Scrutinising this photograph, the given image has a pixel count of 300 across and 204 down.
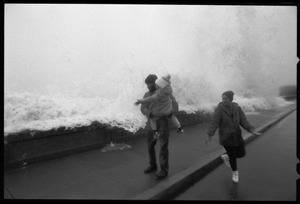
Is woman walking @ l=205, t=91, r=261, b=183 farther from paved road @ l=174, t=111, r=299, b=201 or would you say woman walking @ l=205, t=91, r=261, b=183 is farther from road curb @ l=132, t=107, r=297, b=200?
road curb @ l=132, t=107, r=297, b=200

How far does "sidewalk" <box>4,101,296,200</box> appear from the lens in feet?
11.0

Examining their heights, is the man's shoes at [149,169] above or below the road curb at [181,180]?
above

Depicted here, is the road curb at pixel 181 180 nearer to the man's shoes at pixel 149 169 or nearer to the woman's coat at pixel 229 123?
the man's shoes at pixel 149 169

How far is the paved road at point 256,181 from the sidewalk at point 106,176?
0.87ft

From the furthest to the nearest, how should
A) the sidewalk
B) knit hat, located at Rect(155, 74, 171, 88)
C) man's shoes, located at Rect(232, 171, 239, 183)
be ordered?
man's shoes, located at Rect(232, 171, 239, 183) → knit hat, located at Rect(155, 74, 171, 88) → the sidewalk

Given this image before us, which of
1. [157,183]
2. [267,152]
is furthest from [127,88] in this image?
[157,183]

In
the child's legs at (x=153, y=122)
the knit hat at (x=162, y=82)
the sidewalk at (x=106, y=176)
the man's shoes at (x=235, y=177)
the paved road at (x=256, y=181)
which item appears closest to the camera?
the sidewalk at (x=106, y=176)

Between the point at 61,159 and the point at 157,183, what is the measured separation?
6.84ft

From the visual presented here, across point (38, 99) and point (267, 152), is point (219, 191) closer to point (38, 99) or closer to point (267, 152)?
point (267, 152)

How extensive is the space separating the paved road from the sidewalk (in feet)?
0.87

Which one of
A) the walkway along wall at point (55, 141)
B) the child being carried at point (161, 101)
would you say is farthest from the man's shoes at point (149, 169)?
the walkway along wall at point (55, 141)

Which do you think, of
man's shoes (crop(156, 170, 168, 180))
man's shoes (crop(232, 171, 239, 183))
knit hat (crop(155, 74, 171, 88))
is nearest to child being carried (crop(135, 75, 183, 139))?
knit hat (crop(155, 74, 171, 88))

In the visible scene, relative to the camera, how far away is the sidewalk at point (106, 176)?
3352mm

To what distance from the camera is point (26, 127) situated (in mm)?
4418
